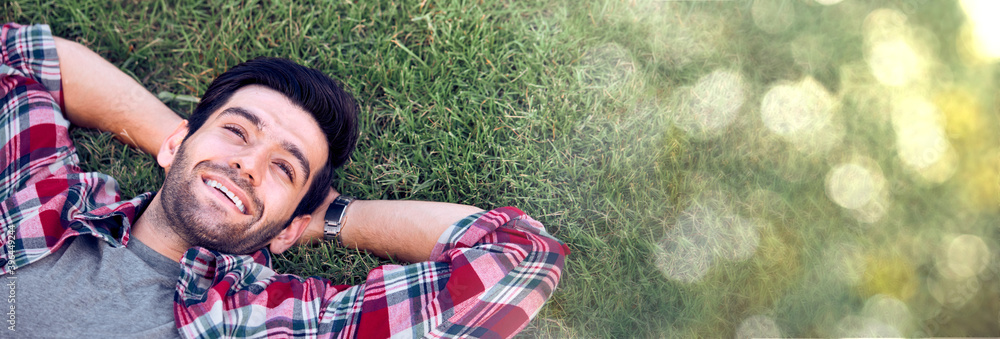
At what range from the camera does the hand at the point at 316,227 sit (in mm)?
2914

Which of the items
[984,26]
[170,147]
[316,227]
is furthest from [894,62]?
[170,147]

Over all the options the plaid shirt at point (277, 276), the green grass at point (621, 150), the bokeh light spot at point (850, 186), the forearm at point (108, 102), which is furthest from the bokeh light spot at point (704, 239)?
the forearm at point (108, 102)

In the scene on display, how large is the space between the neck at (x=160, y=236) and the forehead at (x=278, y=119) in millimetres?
541

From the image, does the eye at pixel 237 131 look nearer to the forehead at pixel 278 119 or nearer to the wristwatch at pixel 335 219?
the forehead at pixel 278 119

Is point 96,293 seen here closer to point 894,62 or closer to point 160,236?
point 160,236

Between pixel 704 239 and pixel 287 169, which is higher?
pixel 287 169

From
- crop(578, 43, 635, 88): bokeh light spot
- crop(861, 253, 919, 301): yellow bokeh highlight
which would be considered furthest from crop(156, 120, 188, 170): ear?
crop(861, 253, 919, 301): yellow bokeh highlight

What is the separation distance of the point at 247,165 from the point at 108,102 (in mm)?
1324

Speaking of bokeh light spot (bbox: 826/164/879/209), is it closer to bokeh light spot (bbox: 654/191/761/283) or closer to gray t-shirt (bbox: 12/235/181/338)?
bokeh light spot (bbox: 654/191/761/283)

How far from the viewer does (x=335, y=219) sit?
290 centimetres

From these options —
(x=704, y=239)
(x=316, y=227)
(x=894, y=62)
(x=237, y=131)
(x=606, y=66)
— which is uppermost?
(x=237, y=131)

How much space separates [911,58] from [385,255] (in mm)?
4101

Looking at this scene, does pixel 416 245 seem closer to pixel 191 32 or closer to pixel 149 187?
pixel 149 187

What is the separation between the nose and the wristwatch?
58cm
